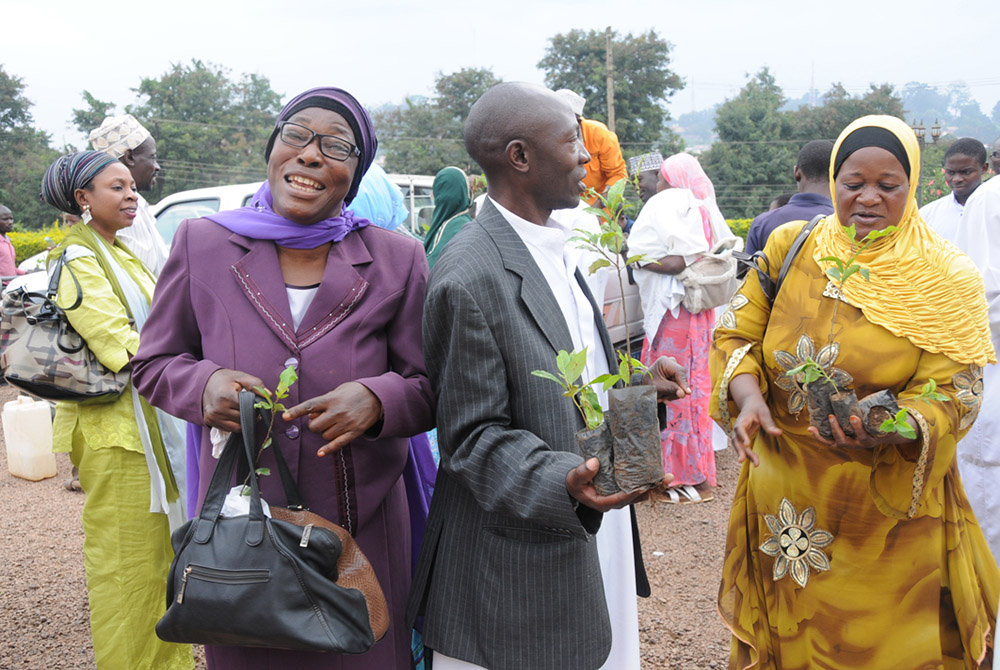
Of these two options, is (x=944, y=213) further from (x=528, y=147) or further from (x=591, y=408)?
(x=591, y=408)

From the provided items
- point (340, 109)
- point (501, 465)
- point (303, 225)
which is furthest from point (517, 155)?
point (501, 465)

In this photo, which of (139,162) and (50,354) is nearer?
(50,354)

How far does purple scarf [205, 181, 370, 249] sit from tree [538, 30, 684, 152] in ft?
100

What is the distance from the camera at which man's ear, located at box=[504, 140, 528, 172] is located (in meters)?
2.02

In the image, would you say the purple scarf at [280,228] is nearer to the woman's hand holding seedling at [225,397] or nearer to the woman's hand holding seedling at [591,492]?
the woman's hand holding seedling at [225,397]

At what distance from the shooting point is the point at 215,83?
40.1 metres

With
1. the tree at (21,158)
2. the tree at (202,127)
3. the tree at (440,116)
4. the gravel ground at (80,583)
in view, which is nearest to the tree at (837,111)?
the tree at (440,116)

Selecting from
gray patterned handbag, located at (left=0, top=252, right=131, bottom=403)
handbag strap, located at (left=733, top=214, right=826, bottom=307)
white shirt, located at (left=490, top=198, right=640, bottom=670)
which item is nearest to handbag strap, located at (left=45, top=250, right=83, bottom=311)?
gray patterned handbag, located at (left=0, top=252, right=131, bottom=403)

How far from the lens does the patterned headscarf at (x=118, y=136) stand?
4066 mm

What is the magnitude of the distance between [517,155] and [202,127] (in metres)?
36.3

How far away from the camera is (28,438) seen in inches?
267

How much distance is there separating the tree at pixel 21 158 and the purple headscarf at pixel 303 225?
29338 millimetres

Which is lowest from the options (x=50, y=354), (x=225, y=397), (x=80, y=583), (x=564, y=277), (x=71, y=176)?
(x=80, y=583)

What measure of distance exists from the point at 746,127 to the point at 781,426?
115ft
